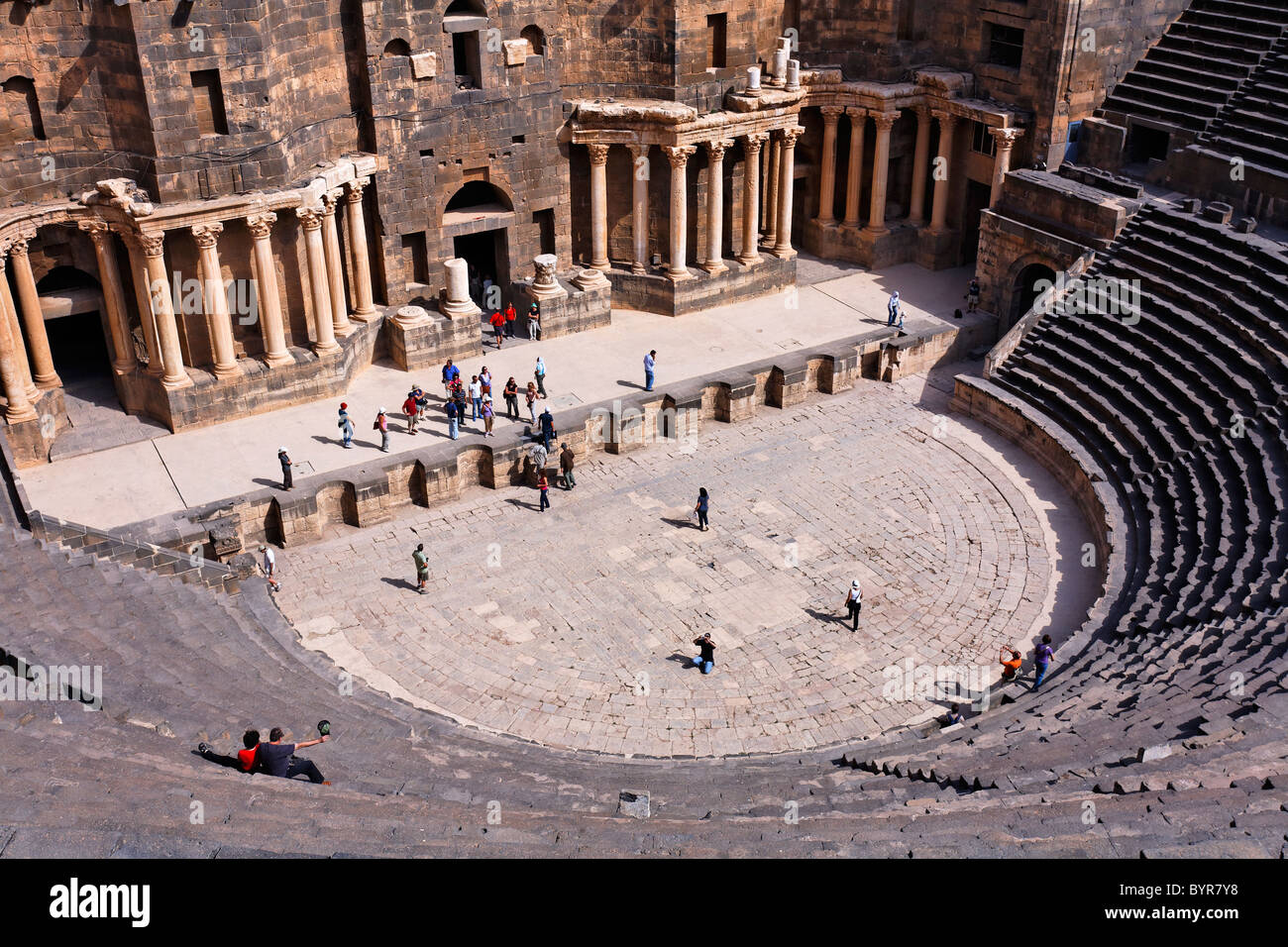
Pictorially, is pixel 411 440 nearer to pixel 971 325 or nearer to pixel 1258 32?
pixel 971 325

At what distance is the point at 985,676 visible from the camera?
24.4 metres

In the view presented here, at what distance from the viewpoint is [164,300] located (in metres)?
30.5

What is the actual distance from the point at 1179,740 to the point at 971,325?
65.8ft

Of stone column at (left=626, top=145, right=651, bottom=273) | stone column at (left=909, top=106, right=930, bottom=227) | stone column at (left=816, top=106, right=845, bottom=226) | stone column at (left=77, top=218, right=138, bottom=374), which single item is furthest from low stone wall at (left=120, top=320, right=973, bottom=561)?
stone column at (left=816, top=106, right=845, bottom=226)

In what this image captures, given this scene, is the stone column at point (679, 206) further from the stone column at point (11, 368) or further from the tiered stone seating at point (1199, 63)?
the stone column at point (11, 368)

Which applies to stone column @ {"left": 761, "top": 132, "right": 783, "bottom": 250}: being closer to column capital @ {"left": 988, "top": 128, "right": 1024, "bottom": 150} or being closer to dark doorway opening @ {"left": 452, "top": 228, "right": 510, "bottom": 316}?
column capital @ {"left": 988, "top": 128, "right": 1024, "bottom": 150}

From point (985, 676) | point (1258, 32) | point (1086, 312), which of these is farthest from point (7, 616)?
point (1258, 32)

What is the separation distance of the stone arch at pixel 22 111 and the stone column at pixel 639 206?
15.4m

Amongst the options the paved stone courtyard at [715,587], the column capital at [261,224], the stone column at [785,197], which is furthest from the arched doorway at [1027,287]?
the column capital at [261,224]

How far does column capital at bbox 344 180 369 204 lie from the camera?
3312 centimetres

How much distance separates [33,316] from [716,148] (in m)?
18.7

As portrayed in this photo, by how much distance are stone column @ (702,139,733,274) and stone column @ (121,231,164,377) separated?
15804 millimetres

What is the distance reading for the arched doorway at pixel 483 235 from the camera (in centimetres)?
3606

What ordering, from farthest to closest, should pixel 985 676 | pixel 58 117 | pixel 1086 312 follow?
1. pixel 1086 312
2. pixel 58 117
3. pixel 985 676
